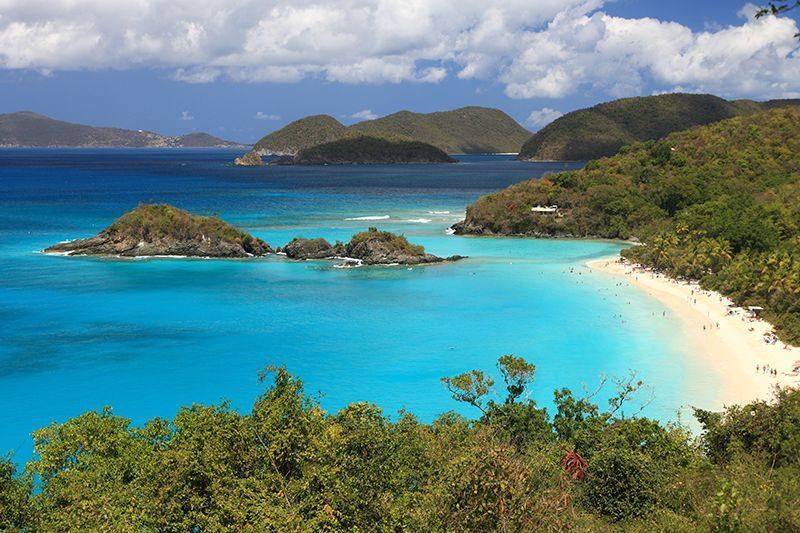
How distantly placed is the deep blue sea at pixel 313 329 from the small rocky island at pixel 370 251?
2.54 metres

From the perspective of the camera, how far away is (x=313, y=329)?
41750mm

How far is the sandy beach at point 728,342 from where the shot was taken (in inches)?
1180

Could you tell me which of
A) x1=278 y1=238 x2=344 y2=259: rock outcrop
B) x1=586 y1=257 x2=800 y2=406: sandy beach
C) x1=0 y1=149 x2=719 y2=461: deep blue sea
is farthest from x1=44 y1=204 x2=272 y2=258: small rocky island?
x1=586 y1=257 x2=800 y2=406: sandy beach

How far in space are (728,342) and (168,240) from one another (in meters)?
54.0

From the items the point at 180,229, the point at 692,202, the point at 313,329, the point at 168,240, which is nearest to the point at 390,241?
the point at 180,229

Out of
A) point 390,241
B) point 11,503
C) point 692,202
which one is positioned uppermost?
point 692,202

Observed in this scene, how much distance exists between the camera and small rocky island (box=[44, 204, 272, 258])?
67438 mm

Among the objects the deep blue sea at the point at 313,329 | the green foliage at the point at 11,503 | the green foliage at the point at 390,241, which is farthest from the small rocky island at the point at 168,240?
the green foliage at the point at 11,503

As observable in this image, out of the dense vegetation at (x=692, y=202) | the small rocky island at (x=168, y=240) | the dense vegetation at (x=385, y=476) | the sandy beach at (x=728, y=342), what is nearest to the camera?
the dense vegetation at (x=385, y=476)

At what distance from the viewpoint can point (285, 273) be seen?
5950 cm

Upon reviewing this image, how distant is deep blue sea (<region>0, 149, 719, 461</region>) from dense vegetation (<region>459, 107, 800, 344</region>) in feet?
20.0

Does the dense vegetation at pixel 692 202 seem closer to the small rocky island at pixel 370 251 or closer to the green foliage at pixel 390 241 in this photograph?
the small rocky island at pixel 370 251

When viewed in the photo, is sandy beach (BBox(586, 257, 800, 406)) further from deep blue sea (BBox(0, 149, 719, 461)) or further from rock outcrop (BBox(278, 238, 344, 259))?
rock outcrop (BBox(278, 238, 344, 259))

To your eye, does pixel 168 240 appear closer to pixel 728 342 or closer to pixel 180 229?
pixel 180 229
